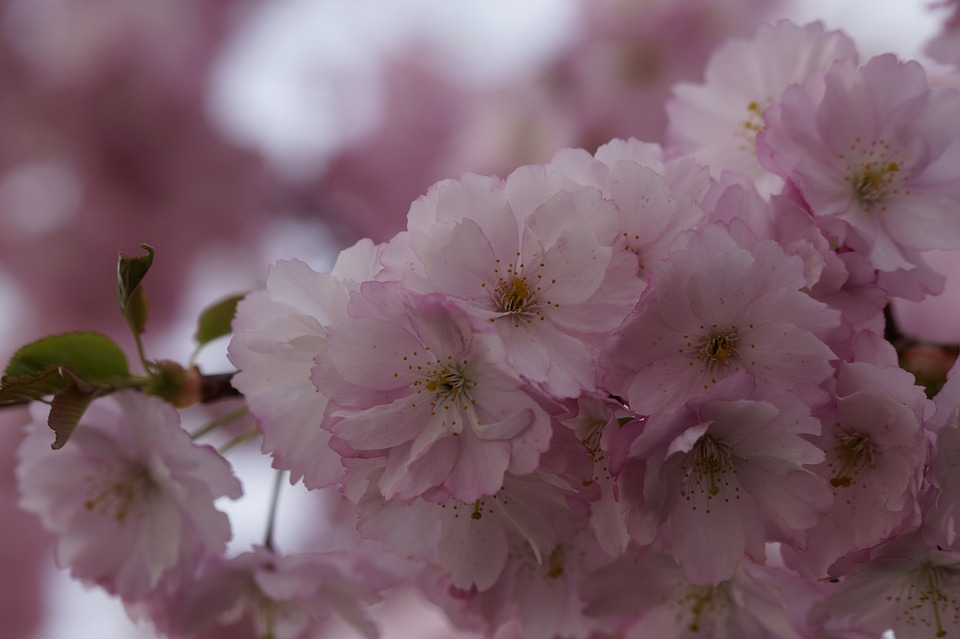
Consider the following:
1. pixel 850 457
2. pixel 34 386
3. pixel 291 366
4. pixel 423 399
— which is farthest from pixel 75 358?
pixel 850 457

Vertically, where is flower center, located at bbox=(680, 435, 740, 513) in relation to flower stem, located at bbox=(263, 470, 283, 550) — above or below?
below

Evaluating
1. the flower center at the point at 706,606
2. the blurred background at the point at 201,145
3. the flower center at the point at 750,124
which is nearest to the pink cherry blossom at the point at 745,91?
the flower center at the point at 750,124

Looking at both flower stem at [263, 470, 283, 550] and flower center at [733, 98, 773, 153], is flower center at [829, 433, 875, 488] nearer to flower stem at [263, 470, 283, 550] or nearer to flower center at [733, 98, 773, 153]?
flower center at [733, 98, 773, 153]

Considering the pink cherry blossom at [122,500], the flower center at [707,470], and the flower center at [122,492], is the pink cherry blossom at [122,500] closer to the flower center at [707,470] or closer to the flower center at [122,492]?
the flower center at [122,492]

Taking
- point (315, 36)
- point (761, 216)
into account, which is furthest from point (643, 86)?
point (761, 216)

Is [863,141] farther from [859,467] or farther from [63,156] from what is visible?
[63,156]

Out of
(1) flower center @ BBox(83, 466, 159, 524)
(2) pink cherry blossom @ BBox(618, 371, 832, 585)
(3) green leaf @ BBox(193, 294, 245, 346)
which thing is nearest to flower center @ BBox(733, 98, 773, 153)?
(2) pink cherry blossom @ BBox(618, 371, 832, 585)
